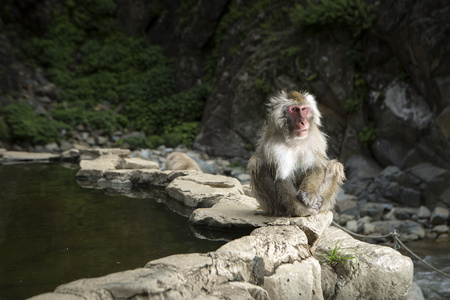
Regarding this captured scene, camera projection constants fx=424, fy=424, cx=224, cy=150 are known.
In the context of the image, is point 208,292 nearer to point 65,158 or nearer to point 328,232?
point 328,232

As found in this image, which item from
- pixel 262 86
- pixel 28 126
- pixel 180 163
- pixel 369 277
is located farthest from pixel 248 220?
pixel 28 126

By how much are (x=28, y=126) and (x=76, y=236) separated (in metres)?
9.24

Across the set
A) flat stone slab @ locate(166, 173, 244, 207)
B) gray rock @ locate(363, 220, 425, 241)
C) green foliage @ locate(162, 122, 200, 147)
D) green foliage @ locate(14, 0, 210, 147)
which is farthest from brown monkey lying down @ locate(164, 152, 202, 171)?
green foliage @ locate(14, 0, 210, 147)

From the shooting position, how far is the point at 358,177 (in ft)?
30.6

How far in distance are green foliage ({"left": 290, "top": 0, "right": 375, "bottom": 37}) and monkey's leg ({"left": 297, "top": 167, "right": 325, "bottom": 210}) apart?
713 cm

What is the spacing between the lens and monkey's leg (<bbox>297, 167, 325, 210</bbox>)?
3.15 m

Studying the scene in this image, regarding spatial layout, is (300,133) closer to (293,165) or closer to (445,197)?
(293,165)

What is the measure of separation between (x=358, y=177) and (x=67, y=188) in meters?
6.47

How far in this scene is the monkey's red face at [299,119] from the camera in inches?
129

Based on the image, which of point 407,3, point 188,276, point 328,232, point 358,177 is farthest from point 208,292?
point 407,3

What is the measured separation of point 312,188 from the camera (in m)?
3.19

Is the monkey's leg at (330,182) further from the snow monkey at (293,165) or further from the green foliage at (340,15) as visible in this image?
the green foliage at (340,15)

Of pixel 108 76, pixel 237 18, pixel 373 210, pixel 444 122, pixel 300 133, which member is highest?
pixel 237 18

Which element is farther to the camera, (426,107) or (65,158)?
(426,107)
